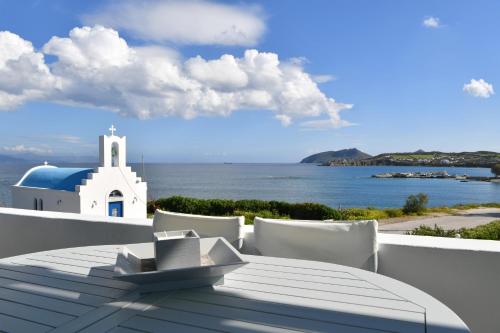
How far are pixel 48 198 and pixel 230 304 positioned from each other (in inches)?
560

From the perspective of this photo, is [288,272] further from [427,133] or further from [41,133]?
[427,133]

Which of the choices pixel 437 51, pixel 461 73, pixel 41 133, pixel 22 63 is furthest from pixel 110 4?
pixel 461 73

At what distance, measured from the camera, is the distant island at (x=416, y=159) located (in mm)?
31500

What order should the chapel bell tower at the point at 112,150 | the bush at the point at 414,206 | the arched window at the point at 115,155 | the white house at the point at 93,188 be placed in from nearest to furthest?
the chapel bell tower at the point at 112,150, the white house at the point at 93,188, the arched window at the point at 115,155, the bush at the point at 414,206

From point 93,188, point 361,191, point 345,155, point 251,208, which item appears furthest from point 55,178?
point 345,155

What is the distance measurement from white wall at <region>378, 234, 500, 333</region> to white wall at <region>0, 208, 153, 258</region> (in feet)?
4.79

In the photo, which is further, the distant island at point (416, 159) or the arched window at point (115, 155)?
the distant island at point (416, 159)

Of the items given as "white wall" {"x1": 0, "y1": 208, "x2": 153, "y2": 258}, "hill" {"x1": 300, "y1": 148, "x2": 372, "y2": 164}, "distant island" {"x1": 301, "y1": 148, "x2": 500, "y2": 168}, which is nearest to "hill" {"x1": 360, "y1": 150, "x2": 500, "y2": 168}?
"distant island" {"x1": 301, "y1": 148, "x2": 500, "y2": 168}

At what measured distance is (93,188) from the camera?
42.9 ft

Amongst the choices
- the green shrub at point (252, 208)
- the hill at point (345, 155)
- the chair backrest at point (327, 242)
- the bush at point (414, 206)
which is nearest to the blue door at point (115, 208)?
the green shrub at point (252, 208)

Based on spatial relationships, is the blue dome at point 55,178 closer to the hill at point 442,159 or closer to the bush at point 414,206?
the bush at point 414,206

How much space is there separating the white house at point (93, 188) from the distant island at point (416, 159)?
26.9 meters

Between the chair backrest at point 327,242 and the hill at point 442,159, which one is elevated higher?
the hill at point 442,159

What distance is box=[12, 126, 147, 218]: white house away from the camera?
12.9 metres
